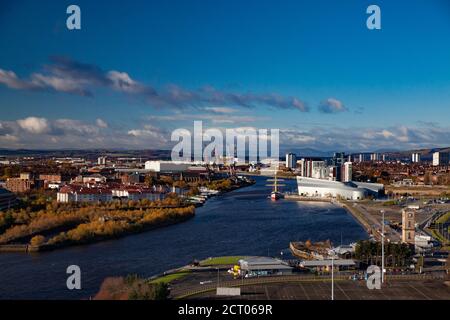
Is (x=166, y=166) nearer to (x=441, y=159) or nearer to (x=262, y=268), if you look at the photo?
(x=441, y=159)

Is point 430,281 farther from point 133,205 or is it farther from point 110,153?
point 110,153

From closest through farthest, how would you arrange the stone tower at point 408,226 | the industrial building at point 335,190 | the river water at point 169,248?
the river water at point 169,248
the stone tower at point 408,226
the industrial building at point 335,190

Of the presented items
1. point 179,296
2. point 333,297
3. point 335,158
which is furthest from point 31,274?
point 335,158

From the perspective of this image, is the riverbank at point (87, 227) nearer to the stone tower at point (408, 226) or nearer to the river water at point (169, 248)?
the river water at point (169, 248)

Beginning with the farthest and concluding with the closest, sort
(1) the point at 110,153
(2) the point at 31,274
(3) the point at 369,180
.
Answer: (1) the point at 110,153, (3) the point at 369,180, (2) the point at 31,274

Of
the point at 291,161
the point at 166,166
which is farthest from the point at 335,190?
the point at 291,161

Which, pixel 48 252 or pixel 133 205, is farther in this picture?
pixel 133 205

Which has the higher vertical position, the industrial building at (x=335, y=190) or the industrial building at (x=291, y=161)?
the industrial building at (x=291, y=161)

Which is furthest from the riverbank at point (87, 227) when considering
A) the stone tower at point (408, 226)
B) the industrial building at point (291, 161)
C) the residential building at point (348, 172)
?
the industrial building at point (291, 161)
